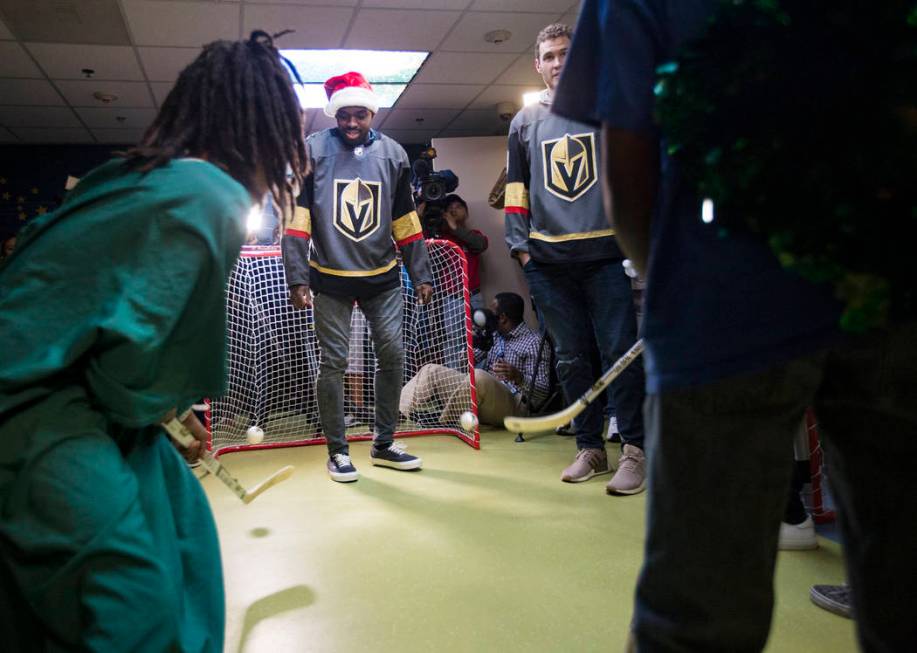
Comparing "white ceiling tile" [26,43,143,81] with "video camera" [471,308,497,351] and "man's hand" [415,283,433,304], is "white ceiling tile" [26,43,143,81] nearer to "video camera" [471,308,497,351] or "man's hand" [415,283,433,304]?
"video camera" [471,308,497,351]

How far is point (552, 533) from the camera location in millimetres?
2195

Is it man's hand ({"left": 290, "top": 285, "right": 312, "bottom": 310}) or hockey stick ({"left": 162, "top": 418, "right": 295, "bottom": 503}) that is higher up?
man's hand ({"left": 290, "top": 285, "right": 312, "bottom": 310})

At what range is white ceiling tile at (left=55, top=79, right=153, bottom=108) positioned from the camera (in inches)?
239

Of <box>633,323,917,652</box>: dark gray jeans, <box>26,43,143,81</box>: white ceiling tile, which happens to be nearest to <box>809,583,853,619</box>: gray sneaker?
<box>633,323,917,652</box>: dark gray jeans

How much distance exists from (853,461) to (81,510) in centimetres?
92

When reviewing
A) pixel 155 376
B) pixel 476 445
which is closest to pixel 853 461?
pixel 155 376

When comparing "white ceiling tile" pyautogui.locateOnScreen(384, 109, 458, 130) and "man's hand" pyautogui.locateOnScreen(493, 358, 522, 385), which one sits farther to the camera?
"white ceiling tile" pyautogui.locateOnScreen(384, 109, 458, 130)

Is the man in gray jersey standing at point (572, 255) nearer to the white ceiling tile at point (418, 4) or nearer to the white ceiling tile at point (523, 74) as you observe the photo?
the white ceiling tile at point (418, 4)

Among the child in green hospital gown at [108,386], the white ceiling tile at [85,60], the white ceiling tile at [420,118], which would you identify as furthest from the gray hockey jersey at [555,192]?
the white ceiling tile at [420,118]

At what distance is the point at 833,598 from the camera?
5.13ft

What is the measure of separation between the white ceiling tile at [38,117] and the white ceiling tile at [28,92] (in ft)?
0.63

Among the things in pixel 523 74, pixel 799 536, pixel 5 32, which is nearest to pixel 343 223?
pixel 799 536

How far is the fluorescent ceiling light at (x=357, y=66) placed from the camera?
19.0ft

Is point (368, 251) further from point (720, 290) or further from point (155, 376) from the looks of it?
point (720, 290)
